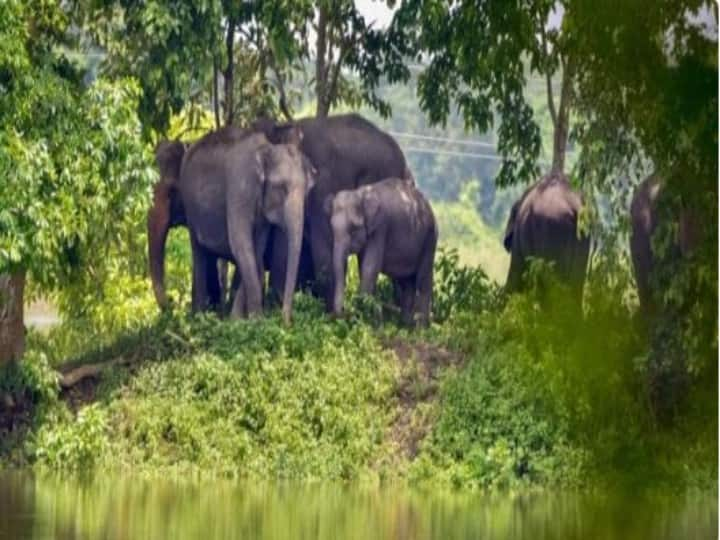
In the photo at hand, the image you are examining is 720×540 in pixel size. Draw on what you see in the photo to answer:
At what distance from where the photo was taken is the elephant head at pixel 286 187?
89.8 feet

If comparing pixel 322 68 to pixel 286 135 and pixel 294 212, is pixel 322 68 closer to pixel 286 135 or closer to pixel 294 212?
pixel 286 135

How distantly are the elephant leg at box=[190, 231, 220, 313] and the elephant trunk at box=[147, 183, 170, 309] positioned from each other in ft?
0.81

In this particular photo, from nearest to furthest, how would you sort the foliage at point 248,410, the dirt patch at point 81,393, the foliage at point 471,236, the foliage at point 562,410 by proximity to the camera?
1. the foliage at point 562,410
2. the foliage at point 248,410
3. the dirt patch at point 81,393
4. the foliage at point 471,236

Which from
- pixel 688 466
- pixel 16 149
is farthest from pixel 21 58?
pixel 688 466

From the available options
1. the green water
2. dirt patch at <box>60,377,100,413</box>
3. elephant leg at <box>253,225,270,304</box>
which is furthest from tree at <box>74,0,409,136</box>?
the green water

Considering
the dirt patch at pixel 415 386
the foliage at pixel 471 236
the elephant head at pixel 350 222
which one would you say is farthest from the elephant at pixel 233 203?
the foliage at pixel 471 236

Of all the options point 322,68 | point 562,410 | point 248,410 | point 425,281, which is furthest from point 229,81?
point 562,410

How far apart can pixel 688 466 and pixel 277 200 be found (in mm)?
5544

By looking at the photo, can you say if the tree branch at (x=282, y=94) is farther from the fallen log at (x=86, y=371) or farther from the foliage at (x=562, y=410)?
the foliage at (x=562, y=410)

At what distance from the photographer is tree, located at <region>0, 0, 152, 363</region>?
23.5 meters

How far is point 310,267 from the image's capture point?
28500 millimetres

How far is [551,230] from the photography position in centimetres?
2766

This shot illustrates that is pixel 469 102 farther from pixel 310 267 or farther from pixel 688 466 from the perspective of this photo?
pixel 688 466

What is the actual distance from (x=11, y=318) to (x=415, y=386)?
123 inches
